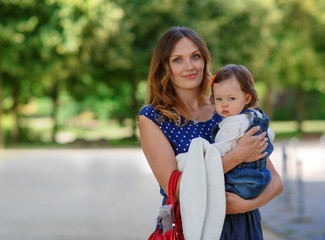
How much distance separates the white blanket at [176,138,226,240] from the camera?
2.41 meters

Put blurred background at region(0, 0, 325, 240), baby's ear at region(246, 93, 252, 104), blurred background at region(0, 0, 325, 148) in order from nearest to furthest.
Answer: baby's ear at region(246, 93, 252, 104) → blurred background at region(0, 0, 325, 240) → blurred background at region(0, 0, 325, 148)

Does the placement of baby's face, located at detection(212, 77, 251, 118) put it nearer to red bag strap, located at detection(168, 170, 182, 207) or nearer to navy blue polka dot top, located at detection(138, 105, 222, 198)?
navy blue polka dot top, located at detection(138, 105, 222, 198)

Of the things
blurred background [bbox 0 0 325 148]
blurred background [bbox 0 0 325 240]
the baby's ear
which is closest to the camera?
the baby's ear

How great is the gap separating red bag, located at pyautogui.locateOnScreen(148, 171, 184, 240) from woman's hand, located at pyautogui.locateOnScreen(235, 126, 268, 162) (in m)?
0.32

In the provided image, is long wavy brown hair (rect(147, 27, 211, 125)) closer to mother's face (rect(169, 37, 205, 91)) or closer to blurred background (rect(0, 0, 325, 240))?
mother's face (rect(169, 37, 205, 91))

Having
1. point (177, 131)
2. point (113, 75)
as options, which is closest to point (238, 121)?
point (177, 131)

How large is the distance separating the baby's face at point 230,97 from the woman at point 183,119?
0.15 m

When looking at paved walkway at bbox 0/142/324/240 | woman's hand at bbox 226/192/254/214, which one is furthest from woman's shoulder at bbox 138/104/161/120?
paved walkway at bbox 0/142/324/240

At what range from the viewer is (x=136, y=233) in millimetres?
7137

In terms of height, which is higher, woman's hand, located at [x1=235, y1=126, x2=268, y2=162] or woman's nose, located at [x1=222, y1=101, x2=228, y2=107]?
woman's nose, located at [x1=222, y1=101, x2=228, y2=107]

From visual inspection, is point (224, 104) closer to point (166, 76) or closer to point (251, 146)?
point (251, 146)

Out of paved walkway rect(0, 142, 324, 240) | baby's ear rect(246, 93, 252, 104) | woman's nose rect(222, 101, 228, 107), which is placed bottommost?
paved walkway rect(0, 142, 324, 240)

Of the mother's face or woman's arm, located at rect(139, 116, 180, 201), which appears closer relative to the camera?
woman's arm, located at rect(139, 116, 180, 201)

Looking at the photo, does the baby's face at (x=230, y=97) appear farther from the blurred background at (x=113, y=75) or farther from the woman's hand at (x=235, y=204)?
the blurred background at (x=113, y=75)
